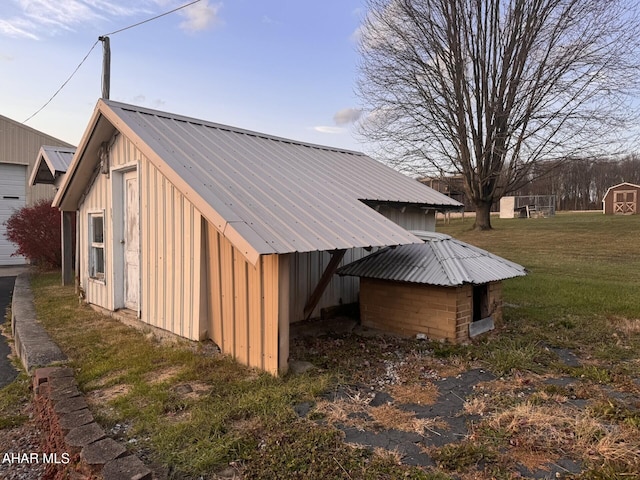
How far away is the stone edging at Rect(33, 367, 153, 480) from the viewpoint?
9.11 ft

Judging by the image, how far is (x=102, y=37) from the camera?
38.0 ft

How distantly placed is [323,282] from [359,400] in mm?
2427

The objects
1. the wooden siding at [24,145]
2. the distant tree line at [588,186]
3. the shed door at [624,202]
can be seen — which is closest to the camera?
the wooden siding at [24,145]

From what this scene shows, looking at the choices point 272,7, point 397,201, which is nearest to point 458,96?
point 272,7

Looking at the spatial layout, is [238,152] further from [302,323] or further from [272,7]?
[272,7]

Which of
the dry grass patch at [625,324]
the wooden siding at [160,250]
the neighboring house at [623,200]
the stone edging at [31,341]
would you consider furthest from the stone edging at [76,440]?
the neighboring house at [623,200]

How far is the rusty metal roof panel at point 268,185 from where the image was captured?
4676mm

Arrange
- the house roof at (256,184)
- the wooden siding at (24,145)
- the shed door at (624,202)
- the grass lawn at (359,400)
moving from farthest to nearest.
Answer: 1. the shed door at (624,202)
2. the wooden siding at (24,145)
3. the house roof at (256,184)
4. the grass lawn at (359,400)

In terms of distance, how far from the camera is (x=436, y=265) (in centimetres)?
600

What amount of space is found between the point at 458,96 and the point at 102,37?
15.7 m

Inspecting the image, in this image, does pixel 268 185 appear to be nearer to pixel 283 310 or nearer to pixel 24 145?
pixel 283 310

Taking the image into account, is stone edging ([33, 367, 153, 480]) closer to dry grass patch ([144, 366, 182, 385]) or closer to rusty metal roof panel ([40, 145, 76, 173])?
dry grass patch ([144, 366, 182, 385])

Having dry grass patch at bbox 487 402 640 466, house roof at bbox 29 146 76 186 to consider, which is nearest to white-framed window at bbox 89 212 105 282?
house roof at bbox 29 146 76 186

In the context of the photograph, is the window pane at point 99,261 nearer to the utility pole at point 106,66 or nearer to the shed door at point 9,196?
the utility pole at point 106,66
